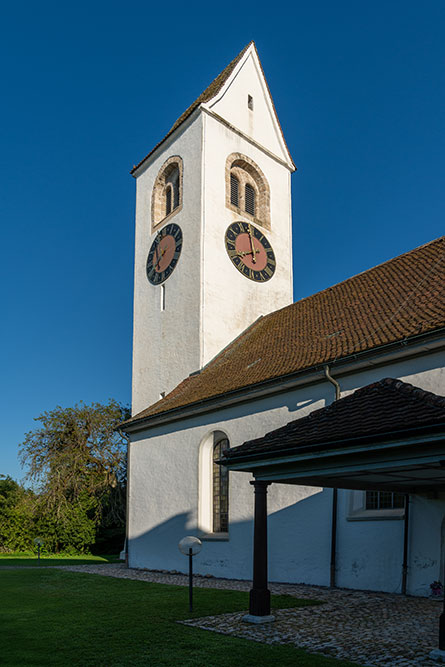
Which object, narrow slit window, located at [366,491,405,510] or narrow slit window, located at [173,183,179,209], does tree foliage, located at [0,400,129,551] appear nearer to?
narrow slit window, located at [173,183,179,209]

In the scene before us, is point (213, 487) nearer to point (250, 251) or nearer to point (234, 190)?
point (250, 251)

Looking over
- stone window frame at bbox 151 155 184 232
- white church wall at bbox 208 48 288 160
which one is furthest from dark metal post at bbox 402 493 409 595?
white church wall at bbox 208 48 288 160

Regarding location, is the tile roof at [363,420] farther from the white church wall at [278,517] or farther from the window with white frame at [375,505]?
the window with white frame at [375,505]

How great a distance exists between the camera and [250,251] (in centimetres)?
2534

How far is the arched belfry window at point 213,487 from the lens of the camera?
17766 millimetres

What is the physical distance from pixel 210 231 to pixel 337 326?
9.48 meters

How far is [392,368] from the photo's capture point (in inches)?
494

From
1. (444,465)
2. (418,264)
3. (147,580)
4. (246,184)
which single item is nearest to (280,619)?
(444,465)

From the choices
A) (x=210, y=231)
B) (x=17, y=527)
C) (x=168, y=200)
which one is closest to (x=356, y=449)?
(x=210, y=231)


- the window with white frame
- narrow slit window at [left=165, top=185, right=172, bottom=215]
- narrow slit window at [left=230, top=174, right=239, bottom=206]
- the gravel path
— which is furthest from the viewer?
narrow slit window at [left=165, top=185, right=172, bottom=215]

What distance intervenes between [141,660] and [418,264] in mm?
13427

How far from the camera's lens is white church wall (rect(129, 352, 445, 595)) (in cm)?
1172

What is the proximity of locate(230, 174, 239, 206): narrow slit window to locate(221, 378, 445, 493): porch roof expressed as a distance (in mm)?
18267

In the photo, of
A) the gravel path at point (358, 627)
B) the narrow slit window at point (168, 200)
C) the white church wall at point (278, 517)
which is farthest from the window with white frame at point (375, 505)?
the narrow slit window at point (168, 200)
